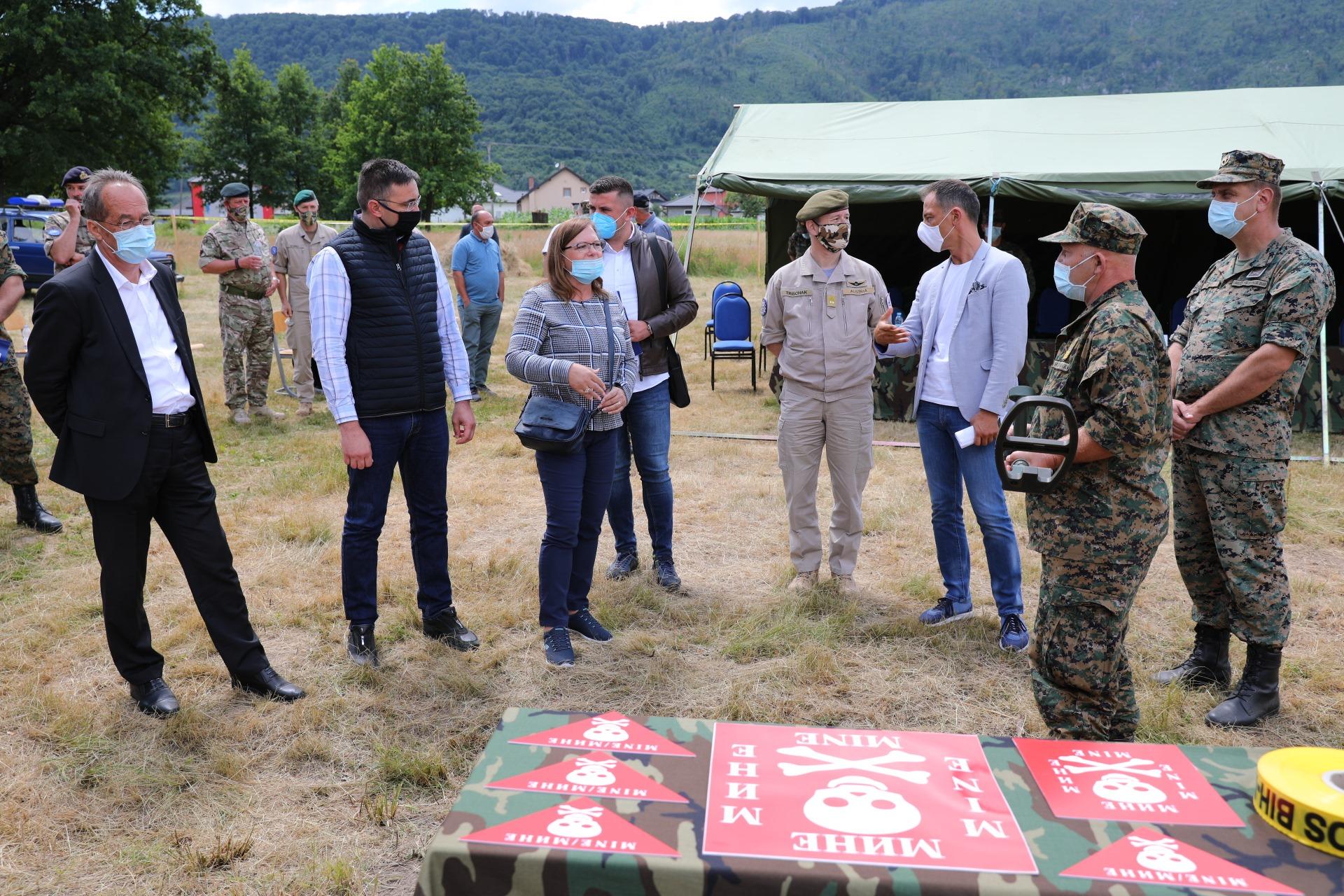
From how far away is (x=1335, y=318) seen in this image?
378 inches

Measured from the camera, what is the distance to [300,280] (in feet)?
26.1

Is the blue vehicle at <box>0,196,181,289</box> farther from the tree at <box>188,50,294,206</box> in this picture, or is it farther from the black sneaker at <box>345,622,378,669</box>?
the tree at <box>188,50,294,206</box>

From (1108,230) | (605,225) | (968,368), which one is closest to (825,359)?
(968,368)

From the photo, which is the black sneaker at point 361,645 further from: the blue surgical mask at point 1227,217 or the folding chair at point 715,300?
the folding chair at point 715,300

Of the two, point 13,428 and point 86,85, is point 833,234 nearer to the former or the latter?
point 13,428

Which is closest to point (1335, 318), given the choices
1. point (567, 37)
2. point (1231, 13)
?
point (1231, 13)

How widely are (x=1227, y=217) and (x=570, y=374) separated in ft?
7.49

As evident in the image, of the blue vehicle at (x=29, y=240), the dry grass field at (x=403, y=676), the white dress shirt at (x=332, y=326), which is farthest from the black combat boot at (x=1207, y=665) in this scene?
the blue vehicle at (x=29, y=240)

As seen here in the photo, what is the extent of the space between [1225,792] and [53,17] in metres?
29.3

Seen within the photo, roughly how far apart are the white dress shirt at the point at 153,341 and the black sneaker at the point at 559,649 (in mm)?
1539

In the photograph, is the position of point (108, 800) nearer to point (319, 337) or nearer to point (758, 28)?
point (319, 337)

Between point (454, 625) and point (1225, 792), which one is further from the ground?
point (1225, 792)

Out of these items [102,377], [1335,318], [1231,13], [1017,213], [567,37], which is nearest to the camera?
[102,377]

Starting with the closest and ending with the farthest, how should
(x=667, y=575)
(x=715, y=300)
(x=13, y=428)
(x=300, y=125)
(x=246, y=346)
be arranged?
(x=667, y=575) → (x=13, y=428) → (x=246, y=346) → (x=715, y=300) → (x=300, y=125)
